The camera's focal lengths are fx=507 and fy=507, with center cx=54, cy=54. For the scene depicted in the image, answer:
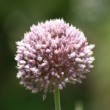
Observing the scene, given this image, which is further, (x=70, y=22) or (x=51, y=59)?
(x=70, y=22)

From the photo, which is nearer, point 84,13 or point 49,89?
point 49,89
